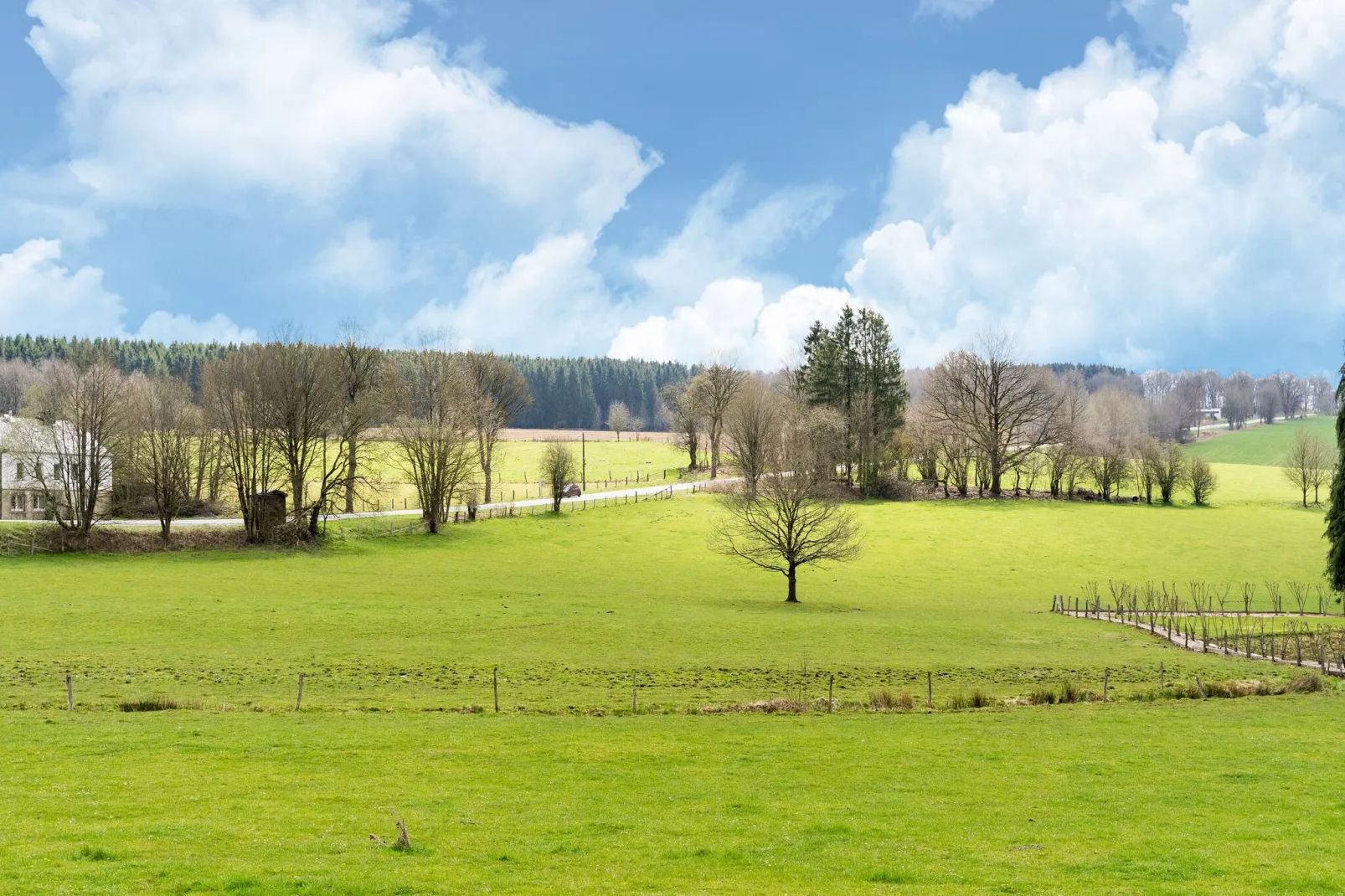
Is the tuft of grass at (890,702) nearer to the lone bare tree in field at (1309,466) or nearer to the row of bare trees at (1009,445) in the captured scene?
the row of bare trees at (1009,445)

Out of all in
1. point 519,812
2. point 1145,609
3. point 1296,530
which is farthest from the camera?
point 1296,530

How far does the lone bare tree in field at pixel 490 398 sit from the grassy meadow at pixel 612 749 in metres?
34.6

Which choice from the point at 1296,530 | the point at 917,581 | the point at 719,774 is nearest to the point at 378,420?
the point at 917,581

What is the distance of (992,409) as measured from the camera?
108 meters

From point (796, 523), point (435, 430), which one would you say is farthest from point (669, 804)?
point (435, 430)

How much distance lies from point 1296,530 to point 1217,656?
58833 millimetres

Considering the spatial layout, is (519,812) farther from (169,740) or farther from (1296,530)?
(1296,530)

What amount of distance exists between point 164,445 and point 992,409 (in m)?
86.2

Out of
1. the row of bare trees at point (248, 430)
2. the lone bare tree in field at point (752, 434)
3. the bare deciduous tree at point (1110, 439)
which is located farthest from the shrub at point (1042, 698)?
the bare deciduous tree at point (1110, 439)

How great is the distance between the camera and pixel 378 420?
81875 mm

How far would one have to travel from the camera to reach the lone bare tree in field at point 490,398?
3575 inches

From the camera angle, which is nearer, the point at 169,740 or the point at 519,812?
the point at 519,812

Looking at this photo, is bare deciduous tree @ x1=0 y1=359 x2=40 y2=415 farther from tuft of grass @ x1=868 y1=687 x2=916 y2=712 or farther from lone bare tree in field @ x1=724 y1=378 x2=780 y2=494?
tuft of grass @ x1=868 y1=687 x2=916 y2=712

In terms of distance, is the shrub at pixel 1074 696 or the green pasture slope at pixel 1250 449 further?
the green pasture slope at pixel 1250 449
